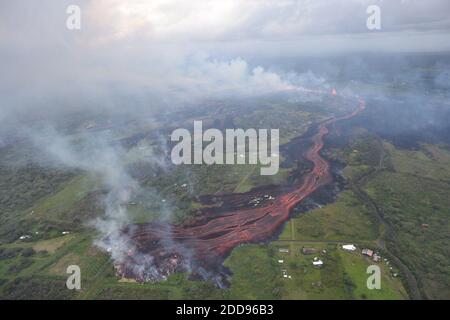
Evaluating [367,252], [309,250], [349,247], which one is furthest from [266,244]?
[367,252]

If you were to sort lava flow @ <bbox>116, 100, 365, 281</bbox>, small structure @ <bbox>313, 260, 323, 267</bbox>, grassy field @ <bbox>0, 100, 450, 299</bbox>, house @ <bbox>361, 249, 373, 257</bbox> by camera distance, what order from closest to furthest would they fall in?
grassy field @ <bbox>0, 100, 450, 299</bbox>
small structure @ <bbox>313, 260, 323, 267</bbox>
lava flow @ <bbox>116, 100, 365, 281</bbox>
house @ <bbox>361, 249, 373, 257</bbox>

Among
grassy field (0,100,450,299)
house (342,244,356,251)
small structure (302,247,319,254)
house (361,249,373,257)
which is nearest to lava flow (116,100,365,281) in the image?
grassy field (0,100,450,299)

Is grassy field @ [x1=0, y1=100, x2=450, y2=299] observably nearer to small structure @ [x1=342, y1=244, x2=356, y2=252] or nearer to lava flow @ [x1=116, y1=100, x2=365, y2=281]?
small structure @ [x1=342, y1=244, x2=356, y2=252]

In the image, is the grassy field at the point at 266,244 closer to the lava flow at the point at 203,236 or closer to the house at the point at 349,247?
the house at the point at 349,247

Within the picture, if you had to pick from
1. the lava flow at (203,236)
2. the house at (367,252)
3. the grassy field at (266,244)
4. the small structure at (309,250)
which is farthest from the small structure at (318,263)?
the lava flow at (203,236)

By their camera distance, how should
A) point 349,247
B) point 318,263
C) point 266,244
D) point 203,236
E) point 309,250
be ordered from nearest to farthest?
point 318,263
point 309,250
point 349,247
point 266,244
point 203,236

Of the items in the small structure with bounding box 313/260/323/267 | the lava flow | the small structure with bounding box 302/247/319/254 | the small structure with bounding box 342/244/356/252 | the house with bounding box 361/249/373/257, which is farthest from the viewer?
the small structure with bounding box 342/244/356/252

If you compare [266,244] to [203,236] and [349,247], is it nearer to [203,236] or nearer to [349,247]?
[203,236]

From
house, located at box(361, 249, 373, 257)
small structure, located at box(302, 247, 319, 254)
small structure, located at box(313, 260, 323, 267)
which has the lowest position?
small structure, located at box(313, 260, 323, 267)

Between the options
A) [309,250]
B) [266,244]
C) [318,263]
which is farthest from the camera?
[266,244]
